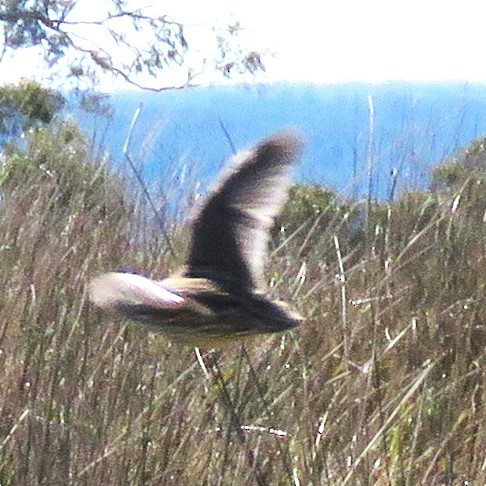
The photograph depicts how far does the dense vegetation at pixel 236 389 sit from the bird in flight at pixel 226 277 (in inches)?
19.5

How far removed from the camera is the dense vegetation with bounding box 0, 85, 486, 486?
1.48 metres

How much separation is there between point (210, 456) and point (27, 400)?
29 centimetres

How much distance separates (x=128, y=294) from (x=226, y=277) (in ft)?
0.34

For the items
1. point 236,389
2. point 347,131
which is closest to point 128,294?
point 236,389

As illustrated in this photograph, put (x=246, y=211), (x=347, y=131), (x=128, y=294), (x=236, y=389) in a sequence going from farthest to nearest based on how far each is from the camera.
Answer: (x=347, y=131), (x=236, y=389), (x=246, y=211), (x=128, y=294)

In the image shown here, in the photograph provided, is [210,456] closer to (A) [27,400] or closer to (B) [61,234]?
(A) [27,400]

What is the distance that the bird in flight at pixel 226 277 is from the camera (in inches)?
23.1

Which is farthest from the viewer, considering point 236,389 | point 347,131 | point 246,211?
point 347,131

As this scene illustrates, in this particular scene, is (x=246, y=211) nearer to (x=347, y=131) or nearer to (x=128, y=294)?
(x=128, y=294)

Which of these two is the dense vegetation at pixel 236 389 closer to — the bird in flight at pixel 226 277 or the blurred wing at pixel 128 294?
the bird in flight at pixel 226 277

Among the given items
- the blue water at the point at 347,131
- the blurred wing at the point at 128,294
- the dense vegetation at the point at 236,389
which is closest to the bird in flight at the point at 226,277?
the blurred wing at the point at 128,294

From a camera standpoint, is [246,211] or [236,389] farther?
[236,389]

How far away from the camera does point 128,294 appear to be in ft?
1.90

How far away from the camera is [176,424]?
158 centimetres
